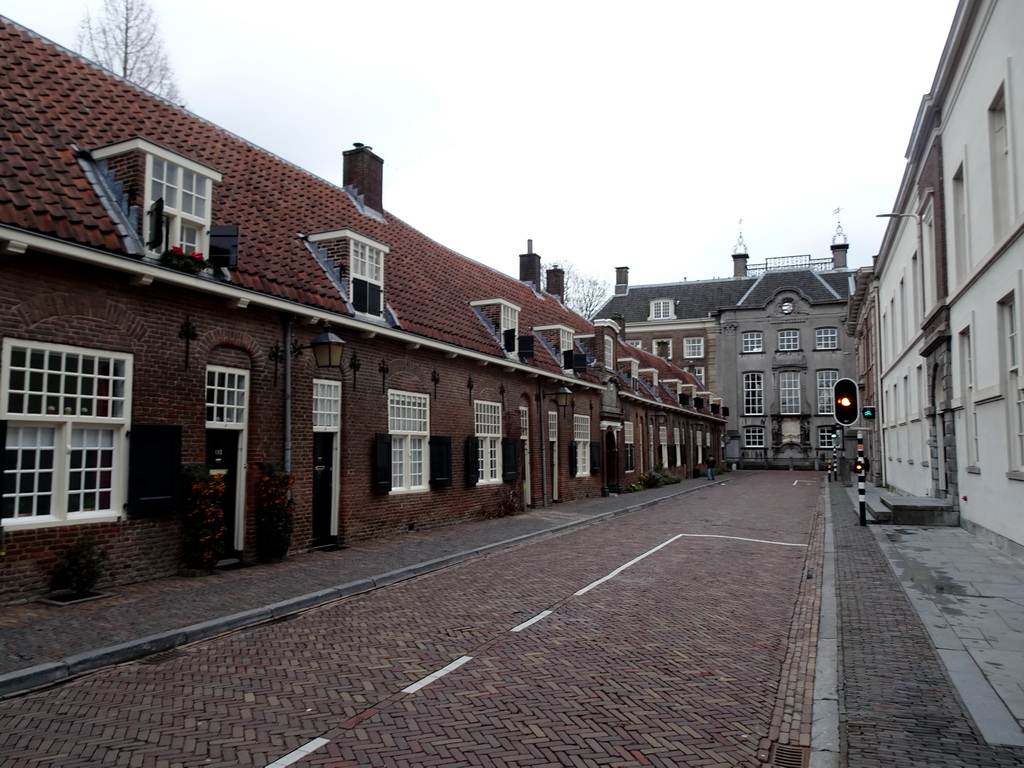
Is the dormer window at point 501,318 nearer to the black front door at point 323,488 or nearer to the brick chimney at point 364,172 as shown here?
the brick chimney at point 364,172

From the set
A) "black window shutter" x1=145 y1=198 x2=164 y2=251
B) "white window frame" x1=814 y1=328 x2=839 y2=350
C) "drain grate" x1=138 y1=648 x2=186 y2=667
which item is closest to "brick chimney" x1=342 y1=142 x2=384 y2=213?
"black window shutter" x1=145 y1=198 x2=164 y2=251

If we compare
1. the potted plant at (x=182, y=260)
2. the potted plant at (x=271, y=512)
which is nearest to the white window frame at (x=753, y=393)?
the potted plant at (x=271, y=512)


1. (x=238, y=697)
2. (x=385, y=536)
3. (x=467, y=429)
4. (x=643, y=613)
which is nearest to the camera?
(x=238, y=697)

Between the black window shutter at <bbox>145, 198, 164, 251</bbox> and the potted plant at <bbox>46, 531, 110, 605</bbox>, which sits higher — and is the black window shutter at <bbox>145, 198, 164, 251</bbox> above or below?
above

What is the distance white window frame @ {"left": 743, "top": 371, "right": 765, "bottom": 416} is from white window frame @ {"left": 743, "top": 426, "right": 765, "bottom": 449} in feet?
3.86

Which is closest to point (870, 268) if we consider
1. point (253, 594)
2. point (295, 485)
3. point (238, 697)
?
point (295, 485)

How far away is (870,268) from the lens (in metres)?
33.5

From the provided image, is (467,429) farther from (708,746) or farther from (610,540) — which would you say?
(708,746)

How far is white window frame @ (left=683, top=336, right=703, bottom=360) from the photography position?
62312mm

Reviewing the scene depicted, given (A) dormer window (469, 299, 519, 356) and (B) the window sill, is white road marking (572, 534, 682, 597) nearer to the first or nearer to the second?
(B) the window sill

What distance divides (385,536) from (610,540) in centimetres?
465

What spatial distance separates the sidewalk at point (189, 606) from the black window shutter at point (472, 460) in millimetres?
3523

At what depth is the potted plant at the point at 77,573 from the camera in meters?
9.18

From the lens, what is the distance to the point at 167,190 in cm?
1109
